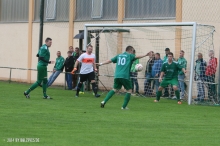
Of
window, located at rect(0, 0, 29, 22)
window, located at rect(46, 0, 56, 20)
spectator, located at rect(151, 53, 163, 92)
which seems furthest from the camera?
window, located at rect(0, 0, 29, 22)

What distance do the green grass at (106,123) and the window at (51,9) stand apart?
13003 millimetres

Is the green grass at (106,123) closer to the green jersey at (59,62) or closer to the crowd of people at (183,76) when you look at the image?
the crowd of people at (183,76)

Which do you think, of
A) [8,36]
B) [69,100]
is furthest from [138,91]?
[8,36]

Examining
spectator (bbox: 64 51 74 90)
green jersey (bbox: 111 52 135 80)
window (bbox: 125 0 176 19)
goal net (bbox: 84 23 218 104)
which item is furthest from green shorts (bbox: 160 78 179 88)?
spectator (bbox: 64 51 74 90)

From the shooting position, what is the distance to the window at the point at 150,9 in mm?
27844

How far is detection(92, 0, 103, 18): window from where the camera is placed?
31.6 m

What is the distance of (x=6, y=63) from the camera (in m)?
38.4

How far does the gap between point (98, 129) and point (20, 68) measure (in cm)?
2285

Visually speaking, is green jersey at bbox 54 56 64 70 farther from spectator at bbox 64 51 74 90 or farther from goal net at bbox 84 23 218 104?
goal net at bbox 84 23 218 104

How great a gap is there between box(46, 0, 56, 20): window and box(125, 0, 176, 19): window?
5.57 metres

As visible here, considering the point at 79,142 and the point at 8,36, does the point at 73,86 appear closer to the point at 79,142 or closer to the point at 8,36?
the point at 8,36

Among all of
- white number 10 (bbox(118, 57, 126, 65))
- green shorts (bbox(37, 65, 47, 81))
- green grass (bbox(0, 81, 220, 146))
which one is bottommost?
green grass (bbox(0, 81, 220, 146))

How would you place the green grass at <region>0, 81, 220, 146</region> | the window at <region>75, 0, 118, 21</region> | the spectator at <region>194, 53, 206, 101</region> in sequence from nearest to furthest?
the green grass at <region>0, 81, 220, 146</region> → the spectator at <region>194, 53, 206, 101</region> → the window at <region>75, 0, 118, 21</region>

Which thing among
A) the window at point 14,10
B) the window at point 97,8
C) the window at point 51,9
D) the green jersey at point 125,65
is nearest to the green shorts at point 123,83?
the green jersey at point 125,65
